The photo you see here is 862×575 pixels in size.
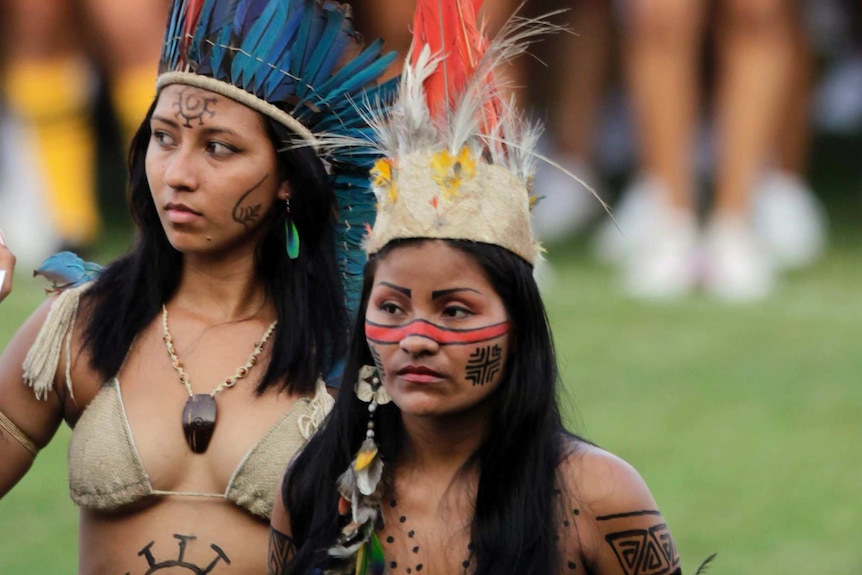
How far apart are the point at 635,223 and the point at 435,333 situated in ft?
23.1

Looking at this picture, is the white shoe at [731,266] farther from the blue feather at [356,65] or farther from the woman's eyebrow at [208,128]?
the woman's eyebrow at [208,128]

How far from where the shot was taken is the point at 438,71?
317 cm

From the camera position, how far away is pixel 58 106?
8945 millimetres

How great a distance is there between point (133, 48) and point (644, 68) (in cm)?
258

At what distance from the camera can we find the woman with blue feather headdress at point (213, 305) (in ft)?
11.4

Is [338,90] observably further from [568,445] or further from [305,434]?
[568,445]

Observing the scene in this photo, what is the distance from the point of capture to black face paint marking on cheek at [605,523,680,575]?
9.60ft

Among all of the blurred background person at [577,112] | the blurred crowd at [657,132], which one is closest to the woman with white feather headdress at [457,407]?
the blurred crowd at [657,132]

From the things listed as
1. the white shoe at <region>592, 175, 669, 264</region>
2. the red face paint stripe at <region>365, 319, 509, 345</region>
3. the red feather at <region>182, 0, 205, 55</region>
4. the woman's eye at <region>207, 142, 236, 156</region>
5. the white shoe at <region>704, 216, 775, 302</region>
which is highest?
the white shoe at <region>592, 175, 669, 264</region>

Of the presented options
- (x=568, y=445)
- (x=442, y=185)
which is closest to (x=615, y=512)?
(x=568, y=445)

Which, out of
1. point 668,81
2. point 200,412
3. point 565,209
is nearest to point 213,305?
→ point 200,412

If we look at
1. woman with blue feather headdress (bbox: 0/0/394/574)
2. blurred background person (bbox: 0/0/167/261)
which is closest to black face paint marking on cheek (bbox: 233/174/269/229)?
woman with blue feather headdress (bbox: 0/0/394/574)

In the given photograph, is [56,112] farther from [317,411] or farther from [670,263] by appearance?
[317,411]

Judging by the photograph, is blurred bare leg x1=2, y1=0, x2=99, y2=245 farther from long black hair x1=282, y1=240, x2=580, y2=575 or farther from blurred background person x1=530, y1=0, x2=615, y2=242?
long black hair x1=282, y1=240, x2=580, y2=575
